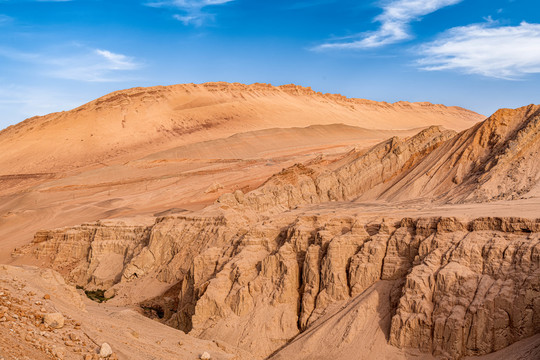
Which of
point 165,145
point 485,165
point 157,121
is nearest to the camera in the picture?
point 485,165

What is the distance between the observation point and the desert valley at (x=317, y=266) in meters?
15.1

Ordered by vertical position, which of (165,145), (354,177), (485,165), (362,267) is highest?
(165,145)

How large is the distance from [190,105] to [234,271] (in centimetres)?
9826

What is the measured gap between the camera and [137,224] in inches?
1226

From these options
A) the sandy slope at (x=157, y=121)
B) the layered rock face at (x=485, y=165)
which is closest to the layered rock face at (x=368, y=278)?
the layered rock face at (x=485, y=165)

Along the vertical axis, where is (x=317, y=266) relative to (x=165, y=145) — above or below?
below

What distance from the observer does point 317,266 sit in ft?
64.6

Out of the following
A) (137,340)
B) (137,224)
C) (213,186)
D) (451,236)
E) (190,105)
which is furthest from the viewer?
(190,105)

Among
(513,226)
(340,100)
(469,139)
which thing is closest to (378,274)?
(513,226)

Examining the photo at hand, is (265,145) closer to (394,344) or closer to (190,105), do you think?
(190,105)

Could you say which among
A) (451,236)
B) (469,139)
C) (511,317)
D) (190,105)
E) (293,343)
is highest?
(190,105)

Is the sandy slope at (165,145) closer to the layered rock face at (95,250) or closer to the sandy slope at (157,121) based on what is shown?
the sandy slope at (157,121)

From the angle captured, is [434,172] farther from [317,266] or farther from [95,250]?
[95,250]

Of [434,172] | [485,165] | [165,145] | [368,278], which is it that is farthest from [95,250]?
[165,145]
